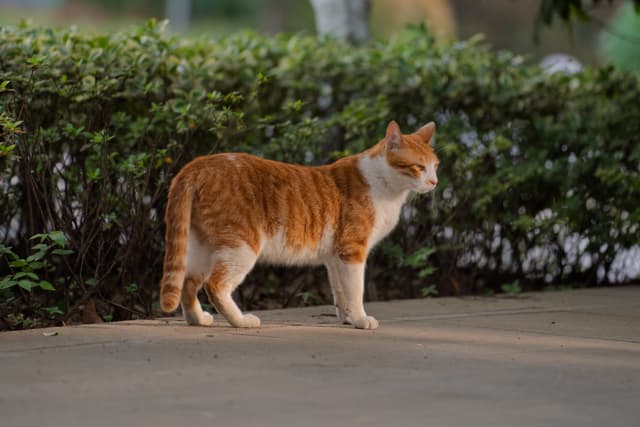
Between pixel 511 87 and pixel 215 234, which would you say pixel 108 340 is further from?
pixel 511 87

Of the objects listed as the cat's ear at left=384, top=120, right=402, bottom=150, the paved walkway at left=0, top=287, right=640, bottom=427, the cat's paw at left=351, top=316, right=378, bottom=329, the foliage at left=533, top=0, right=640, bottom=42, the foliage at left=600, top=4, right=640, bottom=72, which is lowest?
the paved walkway at left=0, top=287, right=640, bottom=427

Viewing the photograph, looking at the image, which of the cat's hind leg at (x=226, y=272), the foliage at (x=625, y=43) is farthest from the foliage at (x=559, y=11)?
the foliage at (x=625, y=43)

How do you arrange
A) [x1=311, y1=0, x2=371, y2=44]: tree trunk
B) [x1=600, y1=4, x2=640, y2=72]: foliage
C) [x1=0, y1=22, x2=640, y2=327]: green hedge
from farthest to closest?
[x1=600, y1=4, x2=640, y2=72]: foliage, [x1=311, y1=0, x2=371, y2=44]: tree trunk, [x1=0, y1=22, x2=640, y2=327]: green hedge

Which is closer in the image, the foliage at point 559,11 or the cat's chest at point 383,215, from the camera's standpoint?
the cat's chest at point 383,215

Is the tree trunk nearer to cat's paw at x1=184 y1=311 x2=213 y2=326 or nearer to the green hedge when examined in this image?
the green hedge

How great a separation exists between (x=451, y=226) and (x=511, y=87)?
138 cm

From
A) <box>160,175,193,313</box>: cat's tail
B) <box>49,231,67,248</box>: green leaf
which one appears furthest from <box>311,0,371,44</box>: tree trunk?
<box>49,231,67,248</box>: green leaf

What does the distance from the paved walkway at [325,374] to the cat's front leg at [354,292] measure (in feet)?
0.33

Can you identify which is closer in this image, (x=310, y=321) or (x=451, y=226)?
(x=310, y=321)

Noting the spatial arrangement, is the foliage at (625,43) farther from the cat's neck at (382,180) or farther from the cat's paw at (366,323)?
the cat's paw at (366,323)

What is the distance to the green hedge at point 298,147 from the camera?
7309 millimetres

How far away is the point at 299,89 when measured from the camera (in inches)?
348

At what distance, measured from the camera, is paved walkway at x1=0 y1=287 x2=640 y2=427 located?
4582 millimetres

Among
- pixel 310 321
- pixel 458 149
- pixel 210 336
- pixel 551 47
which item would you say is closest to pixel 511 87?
pixel 458 149
